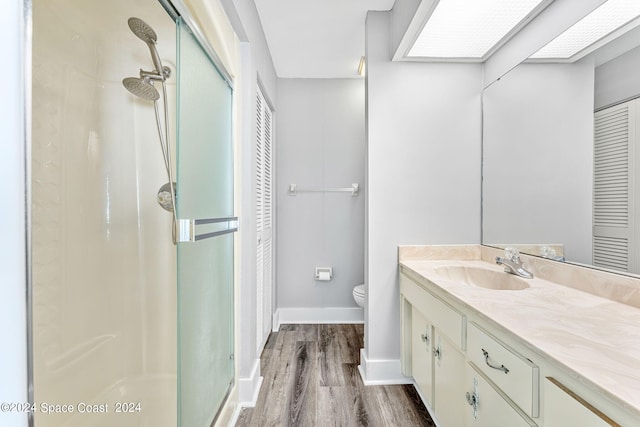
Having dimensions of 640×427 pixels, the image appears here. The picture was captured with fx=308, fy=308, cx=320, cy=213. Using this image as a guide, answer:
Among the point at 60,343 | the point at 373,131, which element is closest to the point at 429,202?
the point at 373,131

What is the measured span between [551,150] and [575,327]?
1029 millimetres

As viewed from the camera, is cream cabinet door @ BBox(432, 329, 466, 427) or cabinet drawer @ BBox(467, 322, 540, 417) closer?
cabinet drawer @ BBox(467, 322, 540, 417)

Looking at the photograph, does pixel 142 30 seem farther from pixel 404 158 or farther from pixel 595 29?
pixel 595 29

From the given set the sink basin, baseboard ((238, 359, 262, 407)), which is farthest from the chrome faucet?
baseboard ((238, 359, 262, 407))

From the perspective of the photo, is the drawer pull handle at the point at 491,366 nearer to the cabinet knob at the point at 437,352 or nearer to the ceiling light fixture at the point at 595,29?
the cabinet knob at the point at 437,352

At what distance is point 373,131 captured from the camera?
2.09m

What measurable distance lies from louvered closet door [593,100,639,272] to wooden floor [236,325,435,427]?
1.22 meters

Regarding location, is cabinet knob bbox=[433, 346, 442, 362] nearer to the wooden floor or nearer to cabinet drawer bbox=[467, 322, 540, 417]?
cabinet drawer bbox=[467, 322, 540, 417]

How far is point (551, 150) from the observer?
1593 millimetres

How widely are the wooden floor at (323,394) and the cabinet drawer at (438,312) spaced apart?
613mm

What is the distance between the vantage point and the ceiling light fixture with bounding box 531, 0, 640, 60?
3.92ft

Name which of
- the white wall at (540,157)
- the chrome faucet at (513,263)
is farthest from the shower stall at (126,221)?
the white wall at (540,157)

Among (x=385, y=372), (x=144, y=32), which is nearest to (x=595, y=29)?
(x=144, y=32)

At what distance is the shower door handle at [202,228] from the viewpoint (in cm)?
117
